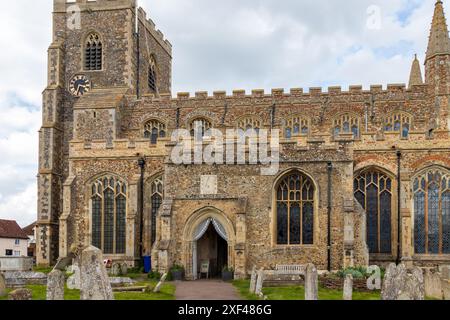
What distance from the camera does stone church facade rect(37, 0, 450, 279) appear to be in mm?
26188

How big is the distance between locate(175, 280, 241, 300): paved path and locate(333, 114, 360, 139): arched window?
13.2m

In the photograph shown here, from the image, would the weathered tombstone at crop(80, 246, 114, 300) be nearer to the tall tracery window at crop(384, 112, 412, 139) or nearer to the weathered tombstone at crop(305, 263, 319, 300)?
the weathered tombstone at crop(305, 263, 319, 300)

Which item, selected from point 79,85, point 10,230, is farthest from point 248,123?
point 10,230

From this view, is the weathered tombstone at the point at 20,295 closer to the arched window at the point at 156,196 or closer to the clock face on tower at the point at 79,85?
the arched window at the point at 156,196

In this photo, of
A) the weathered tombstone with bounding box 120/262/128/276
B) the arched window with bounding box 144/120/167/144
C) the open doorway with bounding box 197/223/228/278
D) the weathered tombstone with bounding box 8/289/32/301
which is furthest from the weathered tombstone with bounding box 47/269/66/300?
the arched window with bounding box 144/120/167/144

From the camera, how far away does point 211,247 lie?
2820cm

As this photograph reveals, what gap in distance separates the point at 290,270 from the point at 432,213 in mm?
8161

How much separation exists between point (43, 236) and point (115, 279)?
15.0 metres

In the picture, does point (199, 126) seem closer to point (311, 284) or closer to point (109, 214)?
point (109, 214)

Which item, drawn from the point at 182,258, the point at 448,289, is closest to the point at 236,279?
the point at 182,258

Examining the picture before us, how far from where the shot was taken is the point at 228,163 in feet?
87.1

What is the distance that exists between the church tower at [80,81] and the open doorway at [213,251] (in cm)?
1006
